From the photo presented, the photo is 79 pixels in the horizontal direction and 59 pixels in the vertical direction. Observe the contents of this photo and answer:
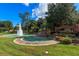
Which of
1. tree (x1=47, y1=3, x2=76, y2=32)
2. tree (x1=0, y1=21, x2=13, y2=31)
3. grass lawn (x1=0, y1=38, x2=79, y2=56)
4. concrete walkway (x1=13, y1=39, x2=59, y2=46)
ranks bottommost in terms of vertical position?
grass lawn (x1=0, y1=38, x2=79, y2=56)

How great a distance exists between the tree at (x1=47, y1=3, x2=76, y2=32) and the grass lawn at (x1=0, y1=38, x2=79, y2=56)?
0.80 ft

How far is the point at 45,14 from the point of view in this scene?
Result: 3.86 metres

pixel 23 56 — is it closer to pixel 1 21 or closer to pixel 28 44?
pixel 28 44

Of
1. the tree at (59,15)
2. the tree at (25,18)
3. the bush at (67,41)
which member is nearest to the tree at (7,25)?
the tree at (25,18)

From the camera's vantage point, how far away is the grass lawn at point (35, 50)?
3.80 meters

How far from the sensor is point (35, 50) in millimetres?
3814

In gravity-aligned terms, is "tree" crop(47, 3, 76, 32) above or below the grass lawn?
above

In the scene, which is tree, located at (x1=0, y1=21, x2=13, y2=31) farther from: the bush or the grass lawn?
the bush

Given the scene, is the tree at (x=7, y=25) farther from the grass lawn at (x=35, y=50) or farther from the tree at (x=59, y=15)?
the tree at (x=59, y=15)

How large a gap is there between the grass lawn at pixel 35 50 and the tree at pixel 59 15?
0.80 ft

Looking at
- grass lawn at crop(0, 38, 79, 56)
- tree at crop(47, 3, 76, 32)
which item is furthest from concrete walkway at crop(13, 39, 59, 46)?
tree at crop(47, 3, 76, 32)

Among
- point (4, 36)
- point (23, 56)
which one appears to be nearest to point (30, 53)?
point (23, 56)

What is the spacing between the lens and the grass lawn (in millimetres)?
3801

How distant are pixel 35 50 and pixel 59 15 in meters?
0.51
